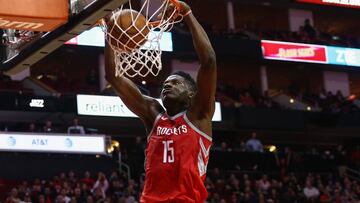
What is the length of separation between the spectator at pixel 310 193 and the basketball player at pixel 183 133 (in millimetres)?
13908

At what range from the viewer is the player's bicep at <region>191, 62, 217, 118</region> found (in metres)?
4.78

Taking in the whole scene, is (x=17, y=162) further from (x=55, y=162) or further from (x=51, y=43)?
(x=51, y=43)

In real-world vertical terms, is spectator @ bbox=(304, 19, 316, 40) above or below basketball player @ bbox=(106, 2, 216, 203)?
above

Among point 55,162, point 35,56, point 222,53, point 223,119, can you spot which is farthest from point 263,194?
point 35,56

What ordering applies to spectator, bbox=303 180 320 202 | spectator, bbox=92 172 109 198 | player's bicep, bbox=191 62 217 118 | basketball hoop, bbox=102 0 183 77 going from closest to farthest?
player's bicep, bbox=191 62 217 118
basketball hoop, bbox=102 0 183 77
spectator, bbox=92 172 109 198
spectator, bbox=303 180 320 202

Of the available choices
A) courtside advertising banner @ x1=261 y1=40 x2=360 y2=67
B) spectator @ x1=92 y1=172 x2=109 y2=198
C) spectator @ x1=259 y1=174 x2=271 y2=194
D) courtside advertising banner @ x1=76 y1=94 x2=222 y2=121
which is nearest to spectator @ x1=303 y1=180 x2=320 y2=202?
spectator @ x1=259 y1=174 x2=271 y2=194

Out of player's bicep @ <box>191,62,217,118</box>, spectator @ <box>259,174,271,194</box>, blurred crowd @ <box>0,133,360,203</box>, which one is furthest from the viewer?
spectator @ <box>259,174,271,194</box>

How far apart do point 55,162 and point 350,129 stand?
1309 centimetres

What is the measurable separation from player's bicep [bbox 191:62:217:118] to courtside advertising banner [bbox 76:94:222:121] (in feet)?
53.5

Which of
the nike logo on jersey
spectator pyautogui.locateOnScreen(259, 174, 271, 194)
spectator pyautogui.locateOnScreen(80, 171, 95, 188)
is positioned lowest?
spectator pyautogui.locateOnScreen(259, 174, 271, 194)

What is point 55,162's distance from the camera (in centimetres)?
1812

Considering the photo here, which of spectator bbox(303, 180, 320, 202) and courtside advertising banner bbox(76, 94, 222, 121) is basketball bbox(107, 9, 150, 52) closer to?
spectator bbox(303, 180, 320, 202)

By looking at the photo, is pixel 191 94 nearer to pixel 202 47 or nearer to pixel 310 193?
pixel 202 47

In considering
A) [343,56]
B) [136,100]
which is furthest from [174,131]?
[343,56]
